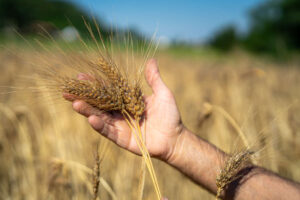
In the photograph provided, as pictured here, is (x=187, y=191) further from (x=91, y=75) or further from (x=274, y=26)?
(x=274, y=26)

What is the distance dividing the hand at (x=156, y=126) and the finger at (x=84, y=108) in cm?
3

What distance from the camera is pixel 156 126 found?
3.84ft

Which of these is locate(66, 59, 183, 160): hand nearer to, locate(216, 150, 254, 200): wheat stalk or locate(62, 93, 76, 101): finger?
locate(62, 93, 76, 101): finger

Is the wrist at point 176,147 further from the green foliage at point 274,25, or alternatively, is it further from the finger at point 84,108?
the green foliage at point 274,25

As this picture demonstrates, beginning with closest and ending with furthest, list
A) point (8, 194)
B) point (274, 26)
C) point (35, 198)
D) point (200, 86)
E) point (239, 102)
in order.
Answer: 1. point (35, 198)
2. point (8, 194)
3. point (239, 102)
4. point (200, 86)
5. point (274, 26)

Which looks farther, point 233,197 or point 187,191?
point 187,191

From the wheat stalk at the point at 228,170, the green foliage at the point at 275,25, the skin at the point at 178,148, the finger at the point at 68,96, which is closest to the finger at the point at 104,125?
the skin at the point at 178,148

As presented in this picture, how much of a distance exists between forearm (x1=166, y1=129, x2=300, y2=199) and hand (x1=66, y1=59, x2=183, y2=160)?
0.06 meters

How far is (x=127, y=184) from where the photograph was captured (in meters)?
2.09

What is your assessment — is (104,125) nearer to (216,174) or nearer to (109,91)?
(109,91)

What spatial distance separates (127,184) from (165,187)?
1.28 ft

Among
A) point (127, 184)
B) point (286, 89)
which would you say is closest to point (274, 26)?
point (286, 89)

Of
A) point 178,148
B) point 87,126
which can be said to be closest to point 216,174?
point 178,148

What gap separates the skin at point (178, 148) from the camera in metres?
1.06
